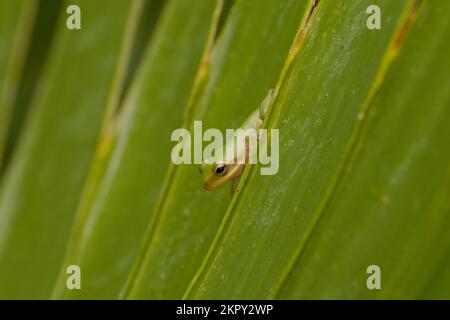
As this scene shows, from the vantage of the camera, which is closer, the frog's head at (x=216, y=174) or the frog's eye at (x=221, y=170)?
the frog's head at (x=216, y=174)

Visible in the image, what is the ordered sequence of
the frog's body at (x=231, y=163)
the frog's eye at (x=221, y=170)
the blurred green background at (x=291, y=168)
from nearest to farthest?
the blurred green background at (x=291, y=168), the frog's body at (x=231, y=163), the frog's eye at (x=221, y=170)

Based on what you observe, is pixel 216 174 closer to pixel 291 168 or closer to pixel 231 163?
pixel 231 163

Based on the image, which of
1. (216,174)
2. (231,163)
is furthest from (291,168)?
(231,163)

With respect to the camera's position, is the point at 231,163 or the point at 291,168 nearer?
the point at 291,168

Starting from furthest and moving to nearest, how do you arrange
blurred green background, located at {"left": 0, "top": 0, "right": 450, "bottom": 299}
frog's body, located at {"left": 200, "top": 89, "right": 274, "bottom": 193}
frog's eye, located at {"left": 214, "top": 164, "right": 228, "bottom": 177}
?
frog's eye, located at {"left": 214, "top": 164, "right": 228, "bottom": 177} < frog's body, located at {"left": 200, "top": 89, "right": 274, "bottom": 193} < blurred green background, located at {"left": 0, "top": 0, "right": 450, "bottom": 299}
